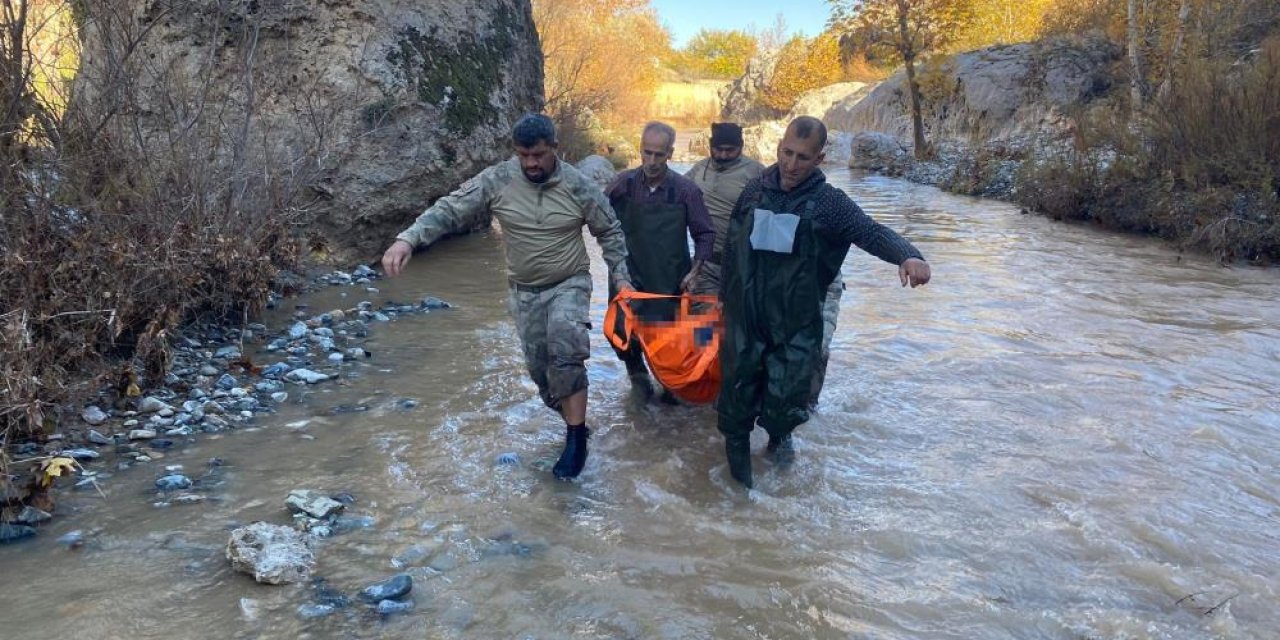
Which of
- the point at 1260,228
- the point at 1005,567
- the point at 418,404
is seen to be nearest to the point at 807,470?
the point at 1005,567

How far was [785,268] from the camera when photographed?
4113 millimetres

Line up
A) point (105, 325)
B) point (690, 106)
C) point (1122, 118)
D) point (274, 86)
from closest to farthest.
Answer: point (105, 325)
point (274, 86)
point (1122, 118)
point (690, 106)

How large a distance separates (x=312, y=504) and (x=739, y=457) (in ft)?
6.49

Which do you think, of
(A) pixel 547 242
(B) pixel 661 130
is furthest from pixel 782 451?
(B) pixel 661 130

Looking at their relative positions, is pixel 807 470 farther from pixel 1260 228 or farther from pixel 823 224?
pixel 1260 228

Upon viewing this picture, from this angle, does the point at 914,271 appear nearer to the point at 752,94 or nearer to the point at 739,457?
the point at 739,457

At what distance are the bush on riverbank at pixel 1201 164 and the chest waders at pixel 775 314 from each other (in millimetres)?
8266

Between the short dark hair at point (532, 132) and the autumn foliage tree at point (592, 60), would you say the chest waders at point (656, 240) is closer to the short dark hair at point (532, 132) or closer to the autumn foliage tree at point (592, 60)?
the short dark hair at point (532, 132)

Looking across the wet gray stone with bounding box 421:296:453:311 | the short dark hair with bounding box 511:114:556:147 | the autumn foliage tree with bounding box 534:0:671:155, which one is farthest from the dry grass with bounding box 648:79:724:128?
the short dark hair with bounding box 511:114:556:147

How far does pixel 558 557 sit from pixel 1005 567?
183 centimetres

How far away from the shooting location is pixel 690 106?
50.8 meters

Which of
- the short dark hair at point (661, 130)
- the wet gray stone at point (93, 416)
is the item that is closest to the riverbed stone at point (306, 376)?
the wet gray stone at point (93, 416)

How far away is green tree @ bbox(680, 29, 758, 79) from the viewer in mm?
70125

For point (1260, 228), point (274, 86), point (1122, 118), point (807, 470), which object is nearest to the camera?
point (807, 470)
